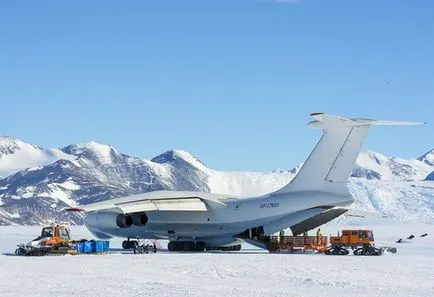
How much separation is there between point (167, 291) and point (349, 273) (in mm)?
7738

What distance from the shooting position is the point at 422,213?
527 ft

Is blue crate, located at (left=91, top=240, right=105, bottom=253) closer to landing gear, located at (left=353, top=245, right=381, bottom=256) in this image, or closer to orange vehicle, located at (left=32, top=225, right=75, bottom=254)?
orange vehicle, located at (left=32, top=225, right=75, bottom=254)

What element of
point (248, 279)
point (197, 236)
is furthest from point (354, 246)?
point (248, 279)

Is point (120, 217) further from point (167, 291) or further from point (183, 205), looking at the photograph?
point (167, 291)

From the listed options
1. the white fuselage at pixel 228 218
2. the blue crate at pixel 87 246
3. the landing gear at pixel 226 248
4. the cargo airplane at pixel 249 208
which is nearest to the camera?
the white fuselage at pixel 228 218

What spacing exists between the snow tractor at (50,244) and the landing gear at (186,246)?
646cm

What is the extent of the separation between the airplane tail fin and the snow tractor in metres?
11.8

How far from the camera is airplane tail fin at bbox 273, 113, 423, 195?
128 feet

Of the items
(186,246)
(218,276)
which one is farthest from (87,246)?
(218,276)

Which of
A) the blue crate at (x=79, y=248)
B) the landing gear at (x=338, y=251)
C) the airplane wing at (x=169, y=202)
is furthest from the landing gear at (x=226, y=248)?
the blue crate at (x=79, y=248)

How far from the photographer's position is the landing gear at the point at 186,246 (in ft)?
144

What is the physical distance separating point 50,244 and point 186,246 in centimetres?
803

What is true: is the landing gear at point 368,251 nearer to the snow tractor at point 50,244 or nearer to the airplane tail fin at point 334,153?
the airplane tail fin at point 334,153

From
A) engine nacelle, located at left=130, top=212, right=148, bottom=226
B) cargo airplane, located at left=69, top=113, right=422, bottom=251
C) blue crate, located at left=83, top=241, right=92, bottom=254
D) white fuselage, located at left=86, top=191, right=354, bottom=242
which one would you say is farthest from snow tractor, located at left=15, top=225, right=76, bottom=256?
engine nacelle, located at left=130, top=212, right=148, bottom=226
